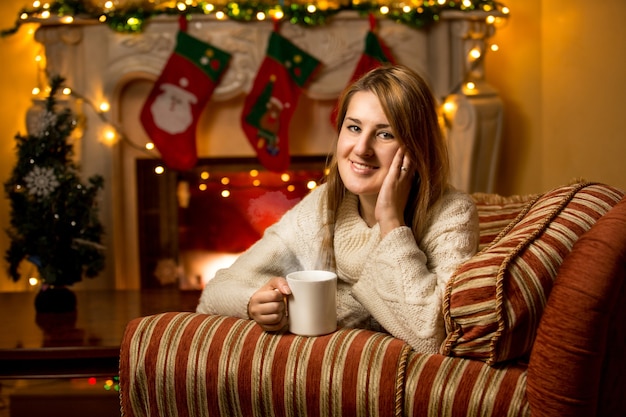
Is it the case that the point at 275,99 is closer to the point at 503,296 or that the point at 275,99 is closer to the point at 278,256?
the point at 278,256

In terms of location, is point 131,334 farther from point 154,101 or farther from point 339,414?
point 154,101

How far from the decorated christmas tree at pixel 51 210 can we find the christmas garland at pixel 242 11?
0.53 meters

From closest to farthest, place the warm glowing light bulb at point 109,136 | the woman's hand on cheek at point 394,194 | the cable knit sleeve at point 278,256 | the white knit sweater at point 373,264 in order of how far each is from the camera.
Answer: the white knit sweater at point 373,264 → the woman's hand on cheek at point 394,194 → the cable knit sleeve at point 278,256 → the warm glowing light bulb at point 109,136

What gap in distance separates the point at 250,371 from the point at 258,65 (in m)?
1.95

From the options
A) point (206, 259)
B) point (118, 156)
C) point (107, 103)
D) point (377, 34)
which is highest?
point (377, 34)

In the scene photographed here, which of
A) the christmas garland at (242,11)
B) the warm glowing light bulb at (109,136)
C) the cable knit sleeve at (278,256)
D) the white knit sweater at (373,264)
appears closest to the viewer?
the white knit sweater at (373,264)

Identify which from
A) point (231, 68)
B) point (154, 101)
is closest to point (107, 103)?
point (154, 101)

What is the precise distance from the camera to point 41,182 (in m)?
2.32

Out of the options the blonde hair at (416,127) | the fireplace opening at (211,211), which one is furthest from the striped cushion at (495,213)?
the fireplace opening at (211,211)

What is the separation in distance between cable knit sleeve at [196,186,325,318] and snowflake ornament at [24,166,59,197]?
1056 mm

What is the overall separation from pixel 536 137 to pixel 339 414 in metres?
2.29

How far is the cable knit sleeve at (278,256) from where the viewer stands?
1476mm

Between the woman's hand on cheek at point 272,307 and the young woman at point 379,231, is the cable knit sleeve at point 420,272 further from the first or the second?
the woman's hand on cheek at point 272,307

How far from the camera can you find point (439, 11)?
2.83 metres
